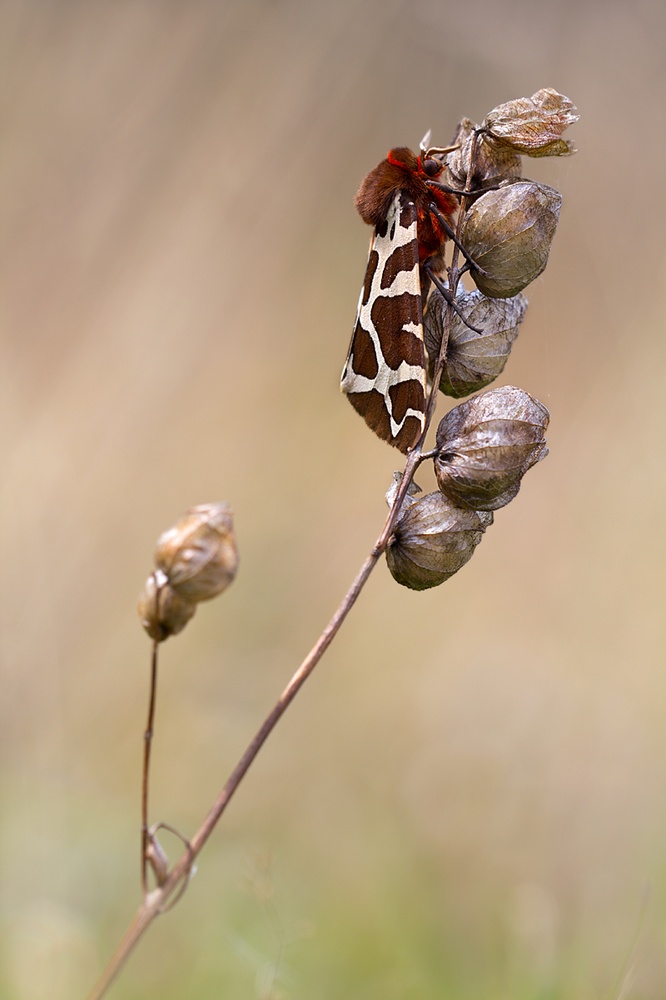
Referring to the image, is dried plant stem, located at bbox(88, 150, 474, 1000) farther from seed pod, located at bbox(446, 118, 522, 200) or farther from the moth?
seed pod, located at bbox(446, 118, 522, 200)

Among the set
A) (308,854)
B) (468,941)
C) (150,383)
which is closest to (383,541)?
(468,941)

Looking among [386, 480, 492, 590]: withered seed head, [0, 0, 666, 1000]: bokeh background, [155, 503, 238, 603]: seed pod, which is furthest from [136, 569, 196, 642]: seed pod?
[0, 0, 666, 1000]: bokeh background

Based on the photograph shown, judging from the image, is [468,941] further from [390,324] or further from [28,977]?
[390,324]

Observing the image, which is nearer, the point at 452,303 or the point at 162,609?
Answer: the point at 162,609

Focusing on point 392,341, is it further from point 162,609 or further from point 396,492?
point 162,609

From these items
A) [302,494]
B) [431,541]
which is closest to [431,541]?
[431,541]

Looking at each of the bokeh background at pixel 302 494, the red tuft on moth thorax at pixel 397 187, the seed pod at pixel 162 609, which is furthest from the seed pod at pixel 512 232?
the bokeh background at pixel 302 494

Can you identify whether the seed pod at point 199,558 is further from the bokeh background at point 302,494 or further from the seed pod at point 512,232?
the bokeh background at point 302,494
